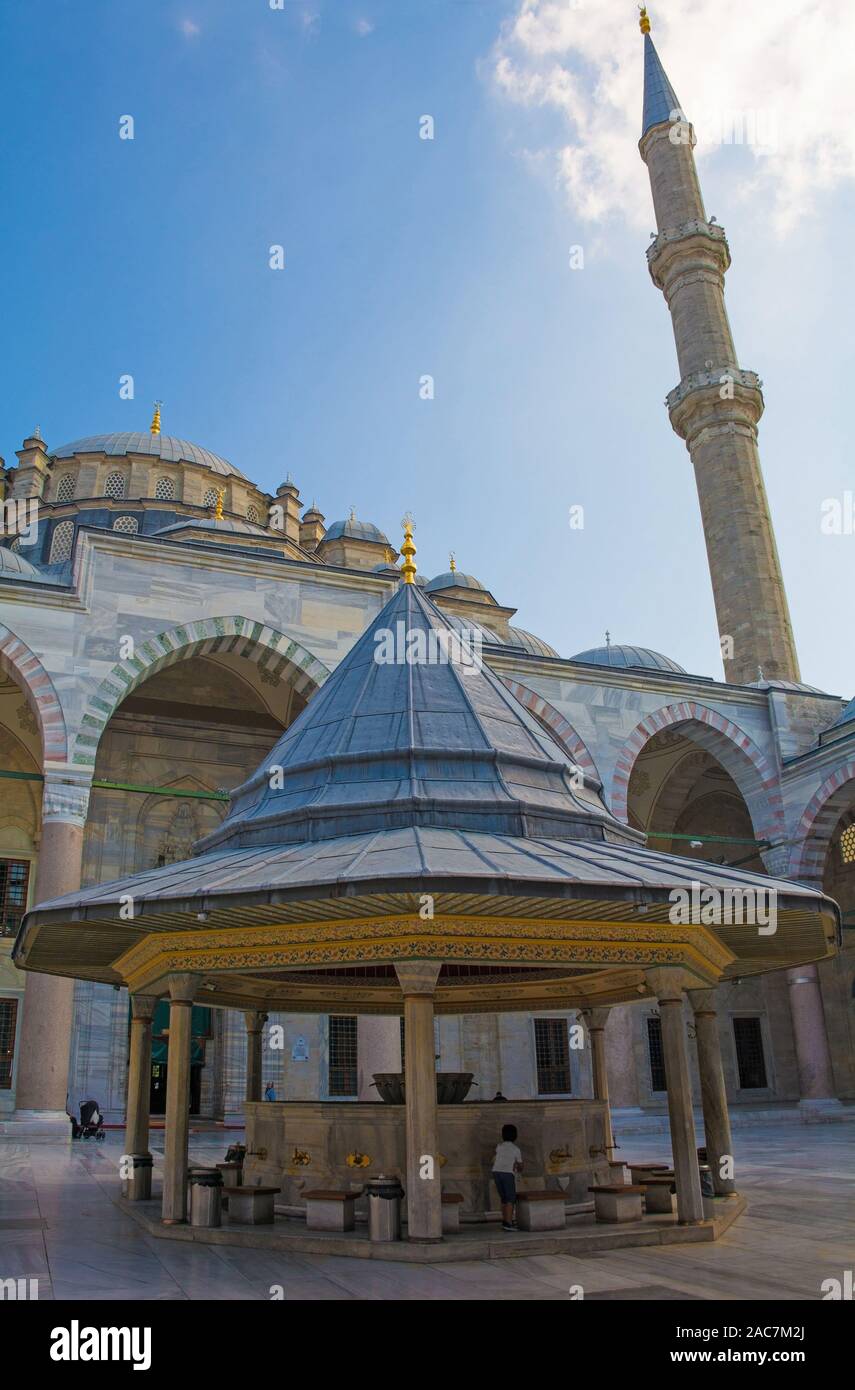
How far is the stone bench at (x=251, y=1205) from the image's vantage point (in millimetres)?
5902

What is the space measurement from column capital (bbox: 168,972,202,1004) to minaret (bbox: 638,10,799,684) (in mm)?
17013

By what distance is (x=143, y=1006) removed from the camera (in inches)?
285

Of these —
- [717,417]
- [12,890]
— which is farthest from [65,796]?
[717,417]

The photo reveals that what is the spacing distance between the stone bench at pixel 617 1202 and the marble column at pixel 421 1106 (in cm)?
126

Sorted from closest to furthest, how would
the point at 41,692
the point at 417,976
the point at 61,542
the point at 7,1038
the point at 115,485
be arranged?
the point at 417,976 < the point at 41,692 < the point at 7,1038 < the point at 61,542 < the point at 115,485

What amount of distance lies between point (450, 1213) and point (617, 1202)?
98 cm

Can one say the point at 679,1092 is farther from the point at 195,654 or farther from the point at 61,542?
the point at 61,542

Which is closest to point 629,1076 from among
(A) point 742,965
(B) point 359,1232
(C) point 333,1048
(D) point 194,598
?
(C) point 333,1048

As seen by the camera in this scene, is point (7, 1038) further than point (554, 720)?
No

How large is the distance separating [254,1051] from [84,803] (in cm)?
567

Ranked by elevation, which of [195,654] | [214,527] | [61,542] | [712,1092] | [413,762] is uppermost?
[61,542]

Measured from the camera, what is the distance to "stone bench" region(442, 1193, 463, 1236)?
5.50m

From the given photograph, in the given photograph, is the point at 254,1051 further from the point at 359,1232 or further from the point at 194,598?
the point at 194,598

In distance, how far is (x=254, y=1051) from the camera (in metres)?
8.34
